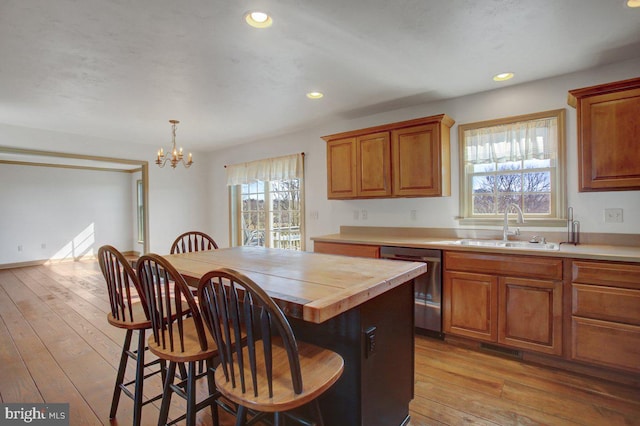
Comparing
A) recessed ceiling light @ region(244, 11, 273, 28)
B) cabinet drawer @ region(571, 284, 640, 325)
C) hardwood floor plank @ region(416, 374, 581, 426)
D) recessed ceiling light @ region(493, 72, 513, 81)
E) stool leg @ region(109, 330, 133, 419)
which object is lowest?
hardwood floor plank @ region(416, 374, 581, 426)

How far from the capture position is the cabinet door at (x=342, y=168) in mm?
3726

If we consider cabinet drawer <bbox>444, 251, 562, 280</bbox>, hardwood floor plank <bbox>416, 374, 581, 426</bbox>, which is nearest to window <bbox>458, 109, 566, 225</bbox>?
cabinet drawer <bbox>444, 251, 562, 280</bbox>

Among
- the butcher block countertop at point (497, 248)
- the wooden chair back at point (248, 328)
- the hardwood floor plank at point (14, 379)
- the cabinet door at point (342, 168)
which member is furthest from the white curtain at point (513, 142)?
the hardwood floor plank at point (14, 379)

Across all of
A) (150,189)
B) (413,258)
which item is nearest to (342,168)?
(413,258)

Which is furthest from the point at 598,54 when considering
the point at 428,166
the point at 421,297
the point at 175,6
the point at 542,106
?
the point at 175,6

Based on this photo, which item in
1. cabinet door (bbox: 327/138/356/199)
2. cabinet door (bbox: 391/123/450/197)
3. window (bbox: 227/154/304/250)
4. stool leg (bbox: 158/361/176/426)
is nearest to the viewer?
stool leg (bbox: 158/361/176/426)

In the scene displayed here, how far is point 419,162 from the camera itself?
325 cm

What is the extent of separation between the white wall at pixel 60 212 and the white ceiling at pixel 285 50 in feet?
13.4

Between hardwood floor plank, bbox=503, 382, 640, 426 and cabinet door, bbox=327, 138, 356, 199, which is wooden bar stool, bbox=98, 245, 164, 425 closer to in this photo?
hardwood floor plank, bbox=503, 382, 640, 426

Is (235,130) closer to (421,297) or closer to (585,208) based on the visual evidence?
(421,297)

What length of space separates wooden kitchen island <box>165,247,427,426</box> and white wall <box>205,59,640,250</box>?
1.89 meters

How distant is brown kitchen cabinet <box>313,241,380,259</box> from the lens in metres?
3.20

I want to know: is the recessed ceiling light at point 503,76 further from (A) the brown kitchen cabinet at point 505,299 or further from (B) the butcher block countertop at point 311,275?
(B) the butcher block countertop at point 311,275

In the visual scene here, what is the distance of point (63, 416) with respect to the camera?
6.25 feet
